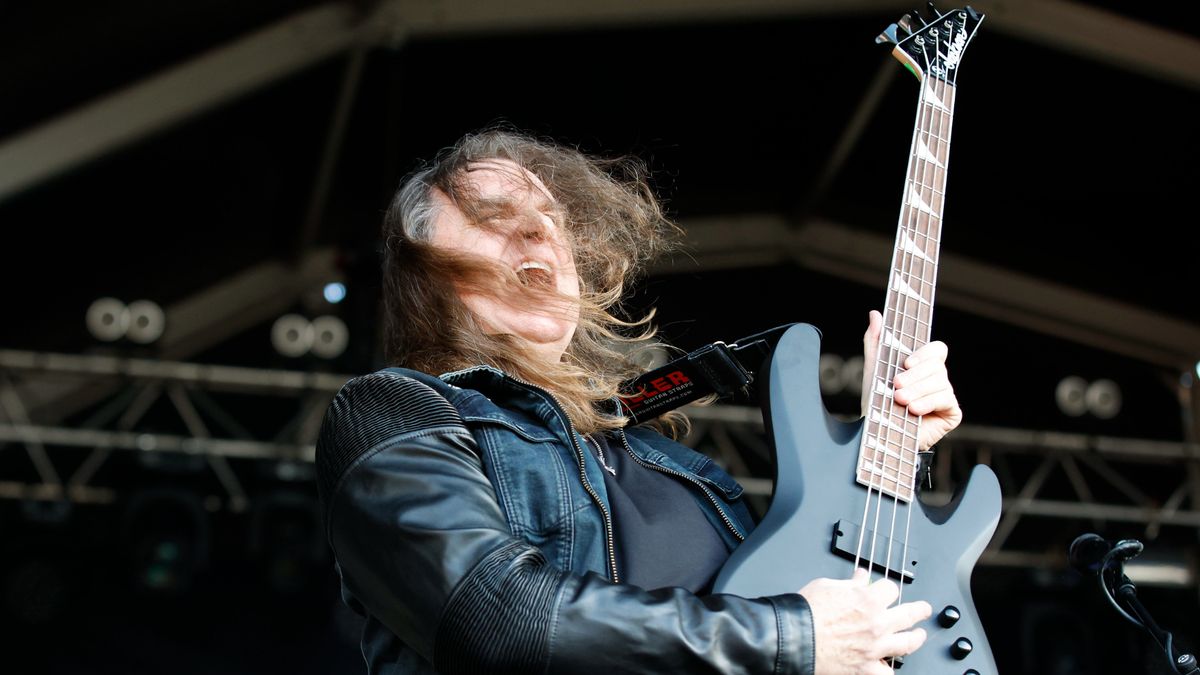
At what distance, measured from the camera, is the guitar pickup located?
1333 millimetres

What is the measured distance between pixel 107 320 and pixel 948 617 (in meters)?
5.95

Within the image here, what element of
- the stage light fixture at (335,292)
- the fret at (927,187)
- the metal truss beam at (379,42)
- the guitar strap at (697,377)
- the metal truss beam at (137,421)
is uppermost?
the metal truss beam at (379,42)

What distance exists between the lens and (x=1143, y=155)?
21.3ft

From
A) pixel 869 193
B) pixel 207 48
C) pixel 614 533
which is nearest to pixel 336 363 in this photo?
pixel 207 48

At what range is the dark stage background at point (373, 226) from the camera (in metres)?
5.52

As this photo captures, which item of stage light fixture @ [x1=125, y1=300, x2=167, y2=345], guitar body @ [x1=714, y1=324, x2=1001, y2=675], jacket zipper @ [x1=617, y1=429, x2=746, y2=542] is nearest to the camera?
guitar body @ [x1=714, y1=324, x2=1001, y2=675]

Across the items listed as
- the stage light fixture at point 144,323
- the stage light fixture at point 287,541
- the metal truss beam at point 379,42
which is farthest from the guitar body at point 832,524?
the stage light fixture at point 144,323

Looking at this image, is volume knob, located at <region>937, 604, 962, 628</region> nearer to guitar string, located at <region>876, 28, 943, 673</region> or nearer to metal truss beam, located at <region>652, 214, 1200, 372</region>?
guitar string, located at <region>876, 28, 943, 673</region>

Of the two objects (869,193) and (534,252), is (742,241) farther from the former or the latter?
(534,252)

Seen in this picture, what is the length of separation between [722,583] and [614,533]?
0.15 m

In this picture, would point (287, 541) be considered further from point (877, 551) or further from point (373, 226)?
point (877, 551)

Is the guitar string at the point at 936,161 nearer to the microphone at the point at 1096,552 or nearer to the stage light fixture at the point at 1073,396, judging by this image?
the microphone at the point at 1096,552

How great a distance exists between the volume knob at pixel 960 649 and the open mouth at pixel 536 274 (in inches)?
26.9

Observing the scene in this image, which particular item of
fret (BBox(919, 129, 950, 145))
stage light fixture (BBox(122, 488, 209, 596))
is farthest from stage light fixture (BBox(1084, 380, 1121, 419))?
fret (BBox(919, 129, 950, 145))
